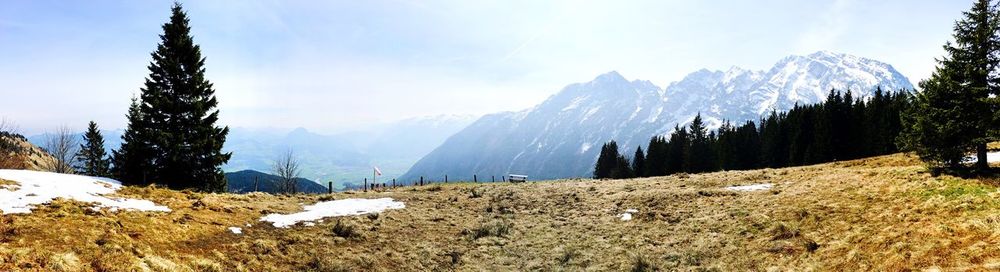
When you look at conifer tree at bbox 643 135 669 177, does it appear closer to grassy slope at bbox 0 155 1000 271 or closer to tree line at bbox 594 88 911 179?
tree line at bbox 594 88 911 179

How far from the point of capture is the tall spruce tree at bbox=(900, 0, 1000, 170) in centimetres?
2052

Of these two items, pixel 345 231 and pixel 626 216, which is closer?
pixel 345 231

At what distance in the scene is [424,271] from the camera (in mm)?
17484

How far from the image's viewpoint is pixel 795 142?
8075 centimetres

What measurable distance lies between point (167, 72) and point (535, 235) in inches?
1170

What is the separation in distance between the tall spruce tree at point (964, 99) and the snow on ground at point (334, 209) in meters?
28.2

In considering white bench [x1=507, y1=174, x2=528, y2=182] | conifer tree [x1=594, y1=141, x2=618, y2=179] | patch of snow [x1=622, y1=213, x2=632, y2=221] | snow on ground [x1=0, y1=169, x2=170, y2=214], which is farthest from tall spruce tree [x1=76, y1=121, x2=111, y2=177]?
conifer tree [x1=594, y1=141, x2=618, y2=179]

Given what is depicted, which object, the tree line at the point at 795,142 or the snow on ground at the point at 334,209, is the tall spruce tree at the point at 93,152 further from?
the tree line at the point at 795,142

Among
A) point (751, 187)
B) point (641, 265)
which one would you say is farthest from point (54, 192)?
Result: point (751, 187)

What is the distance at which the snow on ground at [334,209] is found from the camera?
2120 centimetres

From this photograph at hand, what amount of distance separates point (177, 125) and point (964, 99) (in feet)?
154

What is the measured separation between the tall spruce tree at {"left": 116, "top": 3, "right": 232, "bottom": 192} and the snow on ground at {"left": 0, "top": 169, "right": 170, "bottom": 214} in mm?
11417

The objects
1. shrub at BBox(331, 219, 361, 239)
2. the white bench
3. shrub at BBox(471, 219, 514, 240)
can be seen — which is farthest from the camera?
the white bench

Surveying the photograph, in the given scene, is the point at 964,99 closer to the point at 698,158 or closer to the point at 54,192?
the point at 54,192
